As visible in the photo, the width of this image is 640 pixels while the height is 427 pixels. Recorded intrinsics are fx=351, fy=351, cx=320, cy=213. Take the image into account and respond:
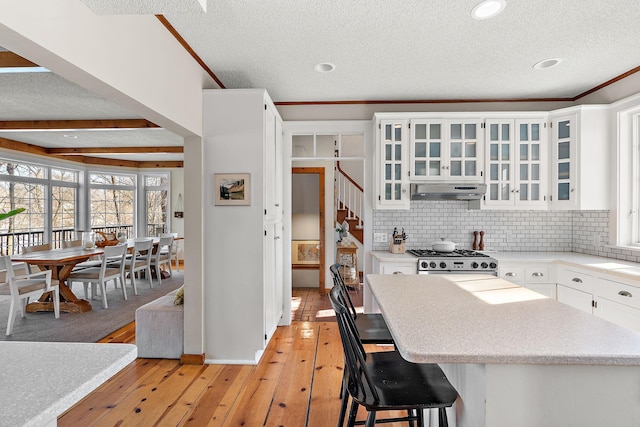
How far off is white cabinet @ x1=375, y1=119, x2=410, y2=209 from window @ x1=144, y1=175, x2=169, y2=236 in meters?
6.99

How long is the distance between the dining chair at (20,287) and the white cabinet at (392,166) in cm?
408

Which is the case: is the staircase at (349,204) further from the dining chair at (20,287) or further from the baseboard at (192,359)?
the dining chair at (20,287)

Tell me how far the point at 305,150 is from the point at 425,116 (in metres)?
3.22

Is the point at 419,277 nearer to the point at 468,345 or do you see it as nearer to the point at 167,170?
the point at 468,345

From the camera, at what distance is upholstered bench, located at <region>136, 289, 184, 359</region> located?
10.5 feet

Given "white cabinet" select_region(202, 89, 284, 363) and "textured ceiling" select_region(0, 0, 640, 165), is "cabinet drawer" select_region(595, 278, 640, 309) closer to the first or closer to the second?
"textured ceiling" select_region(0, 0, 640, 165)

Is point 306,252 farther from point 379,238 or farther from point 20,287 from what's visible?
point 20,287

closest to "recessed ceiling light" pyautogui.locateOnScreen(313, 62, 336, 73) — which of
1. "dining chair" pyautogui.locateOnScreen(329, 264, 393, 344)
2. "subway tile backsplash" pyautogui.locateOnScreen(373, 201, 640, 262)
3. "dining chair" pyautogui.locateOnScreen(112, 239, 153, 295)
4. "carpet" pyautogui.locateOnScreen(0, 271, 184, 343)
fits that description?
"subway tile backsplash" pyautogui.locateOnScreen(373, 201, 640, 262)

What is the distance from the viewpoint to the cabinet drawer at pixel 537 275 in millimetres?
3537

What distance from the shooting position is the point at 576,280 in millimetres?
3283

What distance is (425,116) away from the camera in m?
3.91

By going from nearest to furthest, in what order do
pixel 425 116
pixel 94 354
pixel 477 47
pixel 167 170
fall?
pixel 94 354 < pixel 477 47 < pixel 425 116 < pixel 167 170

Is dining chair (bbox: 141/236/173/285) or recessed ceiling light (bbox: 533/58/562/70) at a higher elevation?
recessed ceiling light (bbox: 533/58/562/70)

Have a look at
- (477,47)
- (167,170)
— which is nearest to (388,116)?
(477,47)
